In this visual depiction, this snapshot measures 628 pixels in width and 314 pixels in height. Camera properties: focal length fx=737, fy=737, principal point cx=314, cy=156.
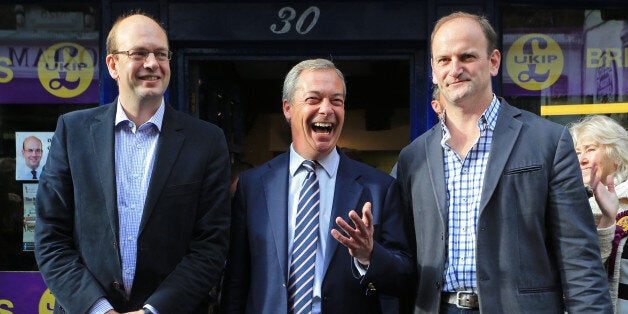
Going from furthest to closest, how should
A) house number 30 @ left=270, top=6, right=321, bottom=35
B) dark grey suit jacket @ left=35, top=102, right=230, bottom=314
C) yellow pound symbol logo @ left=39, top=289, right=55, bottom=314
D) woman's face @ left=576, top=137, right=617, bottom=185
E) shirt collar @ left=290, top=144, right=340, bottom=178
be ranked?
yellow pound symbol logo @ left=39, top=289, right=55, bottom=314 → house number 30 @ left=270, top=6, right=321, bottom=35 → woman's face @ left=576, top=137, right=617, bottom=185 → shirt collar @ left=290, top=144, right=340, bottom=178 → dark grey suit jacket @ left=35, top=102, right=230, bottom=314

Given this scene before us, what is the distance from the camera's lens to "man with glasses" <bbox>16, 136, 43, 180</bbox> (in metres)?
5.74

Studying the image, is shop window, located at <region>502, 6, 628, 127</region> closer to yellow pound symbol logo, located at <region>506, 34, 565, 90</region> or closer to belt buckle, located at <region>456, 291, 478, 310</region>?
yellow pound symbol logo, located at <region>506, 34, 565, 90</region>

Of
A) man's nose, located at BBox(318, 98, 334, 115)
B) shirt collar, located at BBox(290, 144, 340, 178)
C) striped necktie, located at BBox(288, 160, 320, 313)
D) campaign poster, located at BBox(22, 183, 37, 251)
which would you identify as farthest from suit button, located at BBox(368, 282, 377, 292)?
campaign poster, located at BBox(22, 183, 37, 251)

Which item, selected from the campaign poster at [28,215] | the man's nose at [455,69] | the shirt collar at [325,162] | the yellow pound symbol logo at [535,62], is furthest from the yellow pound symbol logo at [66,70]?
the man's nose at [455,69]

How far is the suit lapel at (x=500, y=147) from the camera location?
292cm

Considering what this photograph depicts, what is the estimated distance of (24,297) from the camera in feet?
18.7

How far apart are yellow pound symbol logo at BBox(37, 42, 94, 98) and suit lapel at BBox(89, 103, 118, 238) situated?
2.78 meters

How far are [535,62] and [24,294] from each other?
4377 millimetres

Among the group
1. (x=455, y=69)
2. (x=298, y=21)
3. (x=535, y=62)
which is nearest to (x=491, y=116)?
(x=455, y=69)

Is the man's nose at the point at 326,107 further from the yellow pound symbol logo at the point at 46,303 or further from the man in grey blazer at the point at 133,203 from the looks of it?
the yellow pound symbol logo at the point at 46,303

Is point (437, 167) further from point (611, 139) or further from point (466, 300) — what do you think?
point (611, 139)

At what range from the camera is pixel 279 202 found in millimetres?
3250

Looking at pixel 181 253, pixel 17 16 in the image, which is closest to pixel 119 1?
pixel 17 16

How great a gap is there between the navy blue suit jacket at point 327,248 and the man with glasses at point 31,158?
9.66 feet
